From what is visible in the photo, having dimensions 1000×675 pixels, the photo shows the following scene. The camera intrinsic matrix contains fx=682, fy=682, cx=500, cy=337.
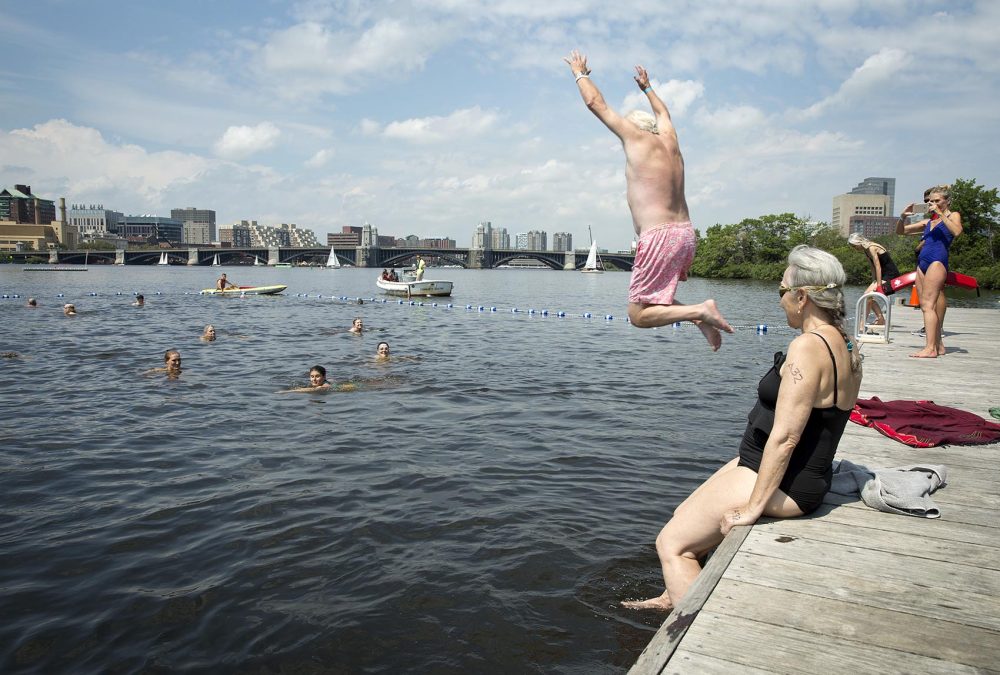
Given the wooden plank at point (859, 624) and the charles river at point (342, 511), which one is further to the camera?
the charles river at point (342, 511)

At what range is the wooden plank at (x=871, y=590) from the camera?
331cm

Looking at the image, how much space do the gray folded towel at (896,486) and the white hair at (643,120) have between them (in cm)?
302

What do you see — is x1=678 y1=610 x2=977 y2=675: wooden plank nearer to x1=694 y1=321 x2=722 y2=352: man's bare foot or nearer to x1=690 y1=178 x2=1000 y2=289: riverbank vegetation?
x1=694 y1=321 x2=722 y2=352: man's bare foot

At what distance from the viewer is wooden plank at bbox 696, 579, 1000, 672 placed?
2988 mm

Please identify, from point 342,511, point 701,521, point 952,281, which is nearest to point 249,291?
point 342,511

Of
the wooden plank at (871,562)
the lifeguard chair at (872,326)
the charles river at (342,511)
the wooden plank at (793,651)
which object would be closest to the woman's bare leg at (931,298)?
the lifeguard chair at (872,326)

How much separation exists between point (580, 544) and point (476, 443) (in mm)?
4000

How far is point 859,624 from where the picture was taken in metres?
3.24

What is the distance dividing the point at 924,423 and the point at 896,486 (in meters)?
2.58

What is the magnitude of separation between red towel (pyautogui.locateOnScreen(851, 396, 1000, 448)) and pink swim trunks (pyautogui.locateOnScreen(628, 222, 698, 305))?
102 inches

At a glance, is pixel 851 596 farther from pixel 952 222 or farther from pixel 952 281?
pixel 952 281

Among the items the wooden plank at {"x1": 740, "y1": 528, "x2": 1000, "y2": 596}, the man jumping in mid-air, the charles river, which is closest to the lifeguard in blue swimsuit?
the charles river

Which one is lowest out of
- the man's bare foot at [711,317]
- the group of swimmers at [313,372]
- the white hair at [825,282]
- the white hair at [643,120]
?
the group of swimmers at [313,372]

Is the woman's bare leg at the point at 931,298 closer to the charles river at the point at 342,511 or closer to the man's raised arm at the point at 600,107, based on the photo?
the charles river at the point at 342,511
